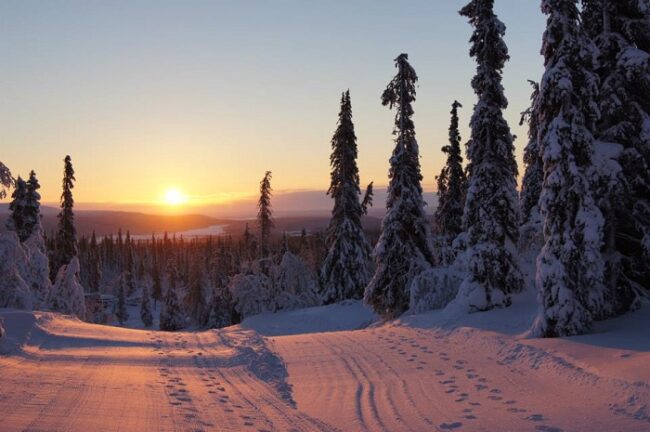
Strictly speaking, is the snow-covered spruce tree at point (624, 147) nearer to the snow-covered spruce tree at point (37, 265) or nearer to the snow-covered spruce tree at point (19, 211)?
the snow-covered spruce tree at point (37, 265)

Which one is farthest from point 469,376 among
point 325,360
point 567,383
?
point 325,360

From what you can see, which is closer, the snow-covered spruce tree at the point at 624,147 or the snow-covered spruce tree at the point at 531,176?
the snow-covered spruce tree at the point at 624,147

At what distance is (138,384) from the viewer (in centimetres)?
1179

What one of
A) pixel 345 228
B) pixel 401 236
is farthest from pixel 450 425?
pixel 345 228

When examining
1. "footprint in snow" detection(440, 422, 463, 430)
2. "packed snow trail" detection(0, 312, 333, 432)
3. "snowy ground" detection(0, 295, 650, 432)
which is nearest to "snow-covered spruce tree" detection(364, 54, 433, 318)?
"snowy ground" detection(0, 295, 650, 432)

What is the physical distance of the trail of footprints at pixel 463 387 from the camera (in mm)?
9113

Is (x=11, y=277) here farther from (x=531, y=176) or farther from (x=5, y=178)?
(x=531, y=176)

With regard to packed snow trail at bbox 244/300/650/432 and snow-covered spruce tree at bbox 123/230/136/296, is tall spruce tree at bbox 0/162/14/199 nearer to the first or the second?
packed snow trail at bbox 244/300/650/432

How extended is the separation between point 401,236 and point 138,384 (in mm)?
16469

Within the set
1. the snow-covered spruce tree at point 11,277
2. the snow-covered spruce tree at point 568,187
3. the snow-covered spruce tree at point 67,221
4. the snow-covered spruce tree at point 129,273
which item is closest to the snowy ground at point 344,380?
the snow-covered spruce tree at point 568,187

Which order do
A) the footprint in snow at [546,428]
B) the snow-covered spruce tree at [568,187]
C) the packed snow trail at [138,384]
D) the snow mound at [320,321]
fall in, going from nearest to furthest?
the footprint in snow at [546,428], the packed snow trail at [138,384], the snow-covered spruce tree at [568,187], the snow mound at [320,321]

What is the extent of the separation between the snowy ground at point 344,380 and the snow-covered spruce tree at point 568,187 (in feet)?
2.92

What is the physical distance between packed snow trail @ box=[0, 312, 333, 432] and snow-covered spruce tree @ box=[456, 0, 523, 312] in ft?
27.7

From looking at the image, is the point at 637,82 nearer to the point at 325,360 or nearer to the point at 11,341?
the point at 325,360
